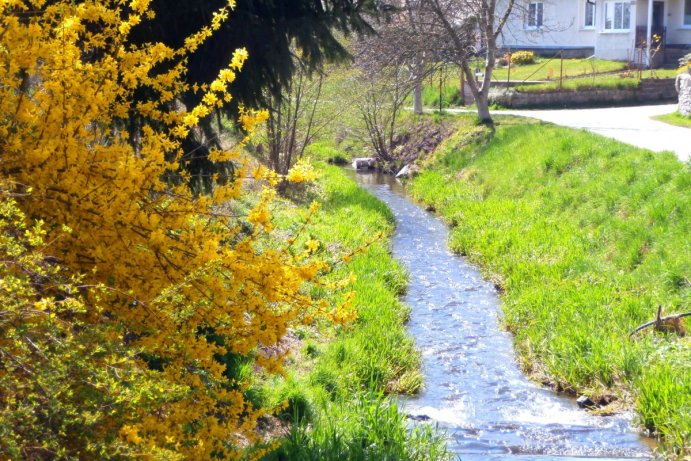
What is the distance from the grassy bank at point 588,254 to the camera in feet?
27.9

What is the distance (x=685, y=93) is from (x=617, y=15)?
62.4 ft

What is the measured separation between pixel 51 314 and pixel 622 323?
7.64 meters

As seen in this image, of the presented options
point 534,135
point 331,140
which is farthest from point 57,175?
point 331,140

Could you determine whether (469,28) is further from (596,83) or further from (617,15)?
(617,15)

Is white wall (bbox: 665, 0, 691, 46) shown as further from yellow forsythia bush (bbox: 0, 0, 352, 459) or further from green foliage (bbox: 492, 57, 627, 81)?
yellow forsythia bush (bbox: 0, 0, 352, 459)

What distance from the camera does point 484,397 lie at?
8.76m

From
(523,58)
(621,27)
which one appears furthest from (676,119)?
(621,27)

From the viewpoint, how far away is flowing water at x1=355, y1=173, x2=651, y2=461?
7.52 metres

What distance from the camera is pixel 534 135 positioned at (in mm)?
20469

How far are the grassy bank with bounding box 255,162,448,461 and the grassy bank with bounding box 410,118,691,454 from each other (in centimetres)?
151

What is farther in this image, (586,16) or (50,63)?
(586,16)

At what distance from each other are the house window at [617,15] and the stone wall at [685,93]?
1778cm

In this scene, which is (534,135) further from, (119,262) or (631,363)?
(119,262)

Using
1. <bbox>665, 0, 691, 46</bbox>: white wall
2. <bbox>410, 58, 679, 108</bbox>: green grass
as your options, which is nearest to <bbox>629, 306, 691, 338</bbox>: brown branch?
<bbox>410, 58, 679, 108</bbox>: green grass
